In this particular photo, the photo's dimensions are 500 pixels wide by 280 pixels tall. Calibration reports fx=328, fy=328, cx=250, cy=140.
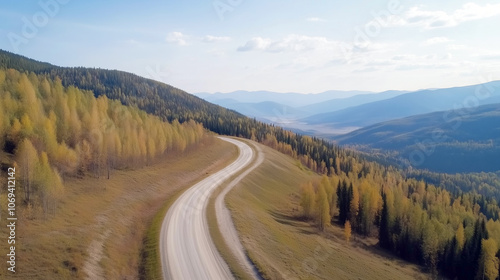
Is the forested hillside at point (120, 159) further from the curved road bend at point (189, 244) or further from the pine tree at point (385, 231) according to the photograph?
the curved road bend at point (189, 244)

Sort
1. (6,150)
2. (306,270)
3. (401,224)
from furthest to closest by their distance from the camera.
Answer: (401,224)
(6,150)
(306,270)

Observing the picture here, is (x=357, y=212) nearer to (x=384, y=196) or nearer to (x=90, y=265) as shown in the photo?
(x=384, y=196)

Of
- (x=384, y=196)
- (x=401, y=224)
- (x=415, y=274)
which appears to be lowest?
(x=415, y=274)

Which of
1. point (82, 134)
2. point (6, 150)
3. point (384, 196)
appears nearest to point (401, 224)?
point (384, 196)

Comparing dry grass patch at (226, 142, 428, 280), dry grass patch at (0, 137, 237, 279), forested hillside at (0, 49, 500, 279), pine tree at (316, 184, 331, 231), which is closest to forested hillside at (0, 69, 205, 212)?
forested hillside at (0, 49, 500, 279)

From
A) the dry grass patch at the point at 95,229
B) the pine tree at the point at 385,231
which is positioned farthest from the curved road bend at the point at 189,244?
the pine tree at the point at 385,231

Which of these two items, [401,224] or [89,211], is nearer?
[89,211]

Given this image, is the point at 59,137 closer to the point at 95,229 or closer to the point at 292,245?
the point at 95,229
